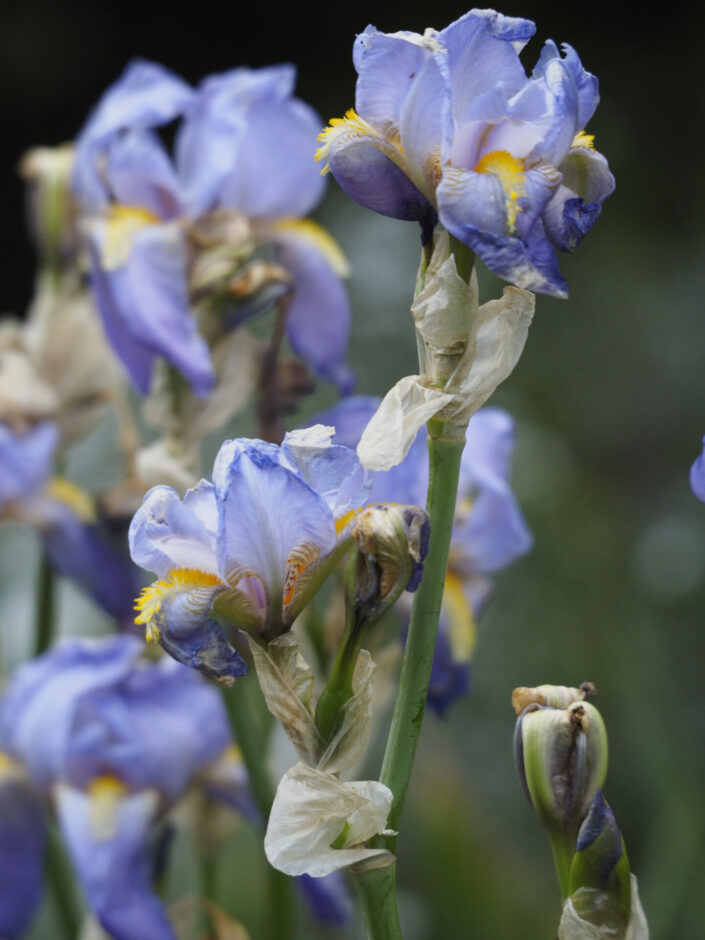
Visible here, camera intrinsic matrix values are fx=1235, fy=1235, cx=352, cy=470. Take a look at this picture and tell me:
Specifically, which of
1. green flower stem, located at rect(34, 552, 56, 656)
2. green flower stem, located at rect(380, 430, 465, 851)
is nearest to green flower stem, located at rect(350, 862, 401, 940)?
green flower stem, located at rect(380, 430, 465, 851)

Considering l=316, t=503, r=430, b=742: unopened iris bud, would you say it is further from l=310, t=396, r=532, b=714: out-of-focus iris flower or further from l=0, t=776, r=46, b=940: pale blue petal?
l=0, t=776, r=46, b=940: pale blue petal

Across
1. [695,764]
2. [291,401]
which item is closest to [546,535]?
[695,764]

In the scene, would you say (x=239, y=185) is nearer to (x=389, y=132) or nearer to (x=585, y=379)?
(x=389, y=132)

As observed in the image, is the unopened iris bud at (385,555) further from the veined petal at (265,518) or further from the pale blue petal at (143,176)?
the pale blue petal at (143,176)

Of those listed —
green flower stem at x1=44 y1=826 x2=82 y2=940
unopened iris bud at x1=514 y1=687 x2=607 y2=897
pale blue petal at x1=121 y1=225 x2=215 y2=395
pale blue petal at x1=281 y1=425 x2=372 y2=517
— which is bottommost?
green flower stem at x1=44 y1=826 x2=82 y2=940

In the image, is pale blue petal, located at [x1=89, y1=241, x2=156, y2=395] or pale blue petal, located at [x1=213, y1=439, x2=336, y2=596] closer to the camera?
pale blue petal, located at [x1=213, y1=439, x2=336, y2=596]
